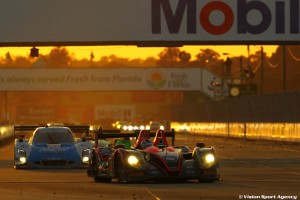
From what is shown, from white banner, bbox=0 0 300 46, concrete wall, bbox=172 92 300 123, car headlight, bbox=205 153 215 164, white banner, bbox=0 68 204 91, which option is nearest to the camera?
car headlight, bbox=205 153 215 164

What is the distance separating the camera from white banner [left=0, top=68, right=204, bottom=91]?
11394cm

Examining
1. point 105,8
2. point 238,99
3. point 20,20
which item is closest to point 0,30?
point 20,20

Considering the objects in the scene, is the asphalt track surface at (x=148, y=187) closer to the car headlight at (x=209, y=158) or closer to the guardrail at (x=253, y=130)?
the car headlight at (x=209, y=158)

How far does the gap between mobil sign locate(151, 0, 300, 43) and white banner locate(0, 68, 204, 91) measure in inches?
2820

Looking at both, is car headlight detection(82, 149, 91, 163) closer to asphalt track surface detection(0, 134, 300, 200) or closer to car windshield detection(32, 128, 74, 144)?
car windshield detection(32, 128, 74, 144)

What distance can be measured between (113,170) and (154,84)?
299 feet

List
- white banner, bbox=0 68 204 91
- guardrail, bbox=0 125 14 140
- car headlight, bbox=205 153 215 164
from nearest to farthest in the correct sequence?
1. car headlight, bbox=205 153 215 164
2. guardrail, bbox=0 125 14 140
3. white banner, bbox=0 68 204 91

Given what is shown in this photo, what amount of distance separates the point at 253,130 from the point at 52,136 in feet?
130

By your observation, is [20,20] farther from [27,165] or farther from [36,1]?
[27,165]

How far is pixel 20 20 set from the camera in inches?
1647

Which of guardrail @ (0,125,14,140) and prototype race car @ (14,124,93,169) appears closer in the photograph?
prototype race car @ (14,124,93,169)

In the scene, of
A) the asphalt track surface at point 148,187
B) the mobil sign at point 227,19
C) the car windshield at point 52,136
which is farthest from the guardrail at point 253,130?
the asphalt track surface at point 148,187

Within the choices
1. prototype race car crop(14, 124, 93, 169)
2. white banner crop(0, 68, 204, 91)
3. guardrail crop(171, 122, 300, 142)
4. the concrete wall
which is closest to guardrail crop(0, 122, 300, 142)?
guardrail crop(171, 122, 300, 142)

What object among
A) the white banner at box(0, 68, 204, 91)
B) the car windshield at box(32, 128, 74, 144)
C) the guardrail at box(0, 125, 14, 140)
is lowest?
the guardrail at box(0, 125, 14, 140)
